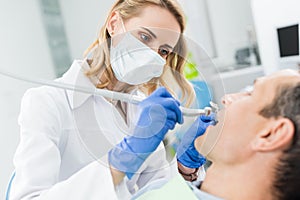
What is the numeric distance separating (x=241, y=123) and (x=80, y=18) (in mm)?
2256

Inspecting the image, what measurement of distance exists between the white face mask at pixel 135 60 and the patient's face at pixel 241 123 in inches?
8.6

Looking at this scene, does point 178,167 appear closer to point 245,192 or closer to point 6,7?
point 245,192

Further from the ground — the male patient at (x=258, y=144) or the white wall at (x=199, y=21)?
the male patient at (x=258, y=144)

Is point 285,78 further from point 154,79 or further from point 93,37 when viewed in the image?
point 93,37

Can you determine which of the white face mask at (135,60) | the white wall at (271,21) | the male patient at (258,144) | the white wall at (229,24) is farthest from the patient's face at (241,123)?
the white wall at (229,24)

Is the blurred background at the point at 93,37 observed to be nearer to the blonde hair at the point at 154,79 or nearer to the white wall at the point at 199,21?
the white wall at the point at 199,21

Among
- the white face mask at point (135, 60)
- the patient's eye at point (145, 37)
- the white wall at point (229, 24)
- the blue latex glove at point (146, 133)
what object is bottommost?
the white wall at point (229, 24)

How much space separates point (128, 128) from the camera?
952 millimetres

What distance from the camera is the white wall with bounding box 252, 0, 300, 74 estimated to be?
250 cm

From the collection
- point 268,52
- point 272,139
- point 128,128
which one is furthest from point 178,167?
point 268,52

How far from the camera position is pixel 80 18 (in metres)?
2.88

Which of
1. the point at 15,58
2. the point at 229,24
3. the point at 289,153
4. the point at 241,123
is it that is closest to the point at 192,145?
the point at 241,123

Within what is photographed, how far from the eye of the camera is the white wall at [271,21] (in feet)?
8.20

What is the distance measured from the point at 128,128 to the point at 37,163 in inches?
9.9
